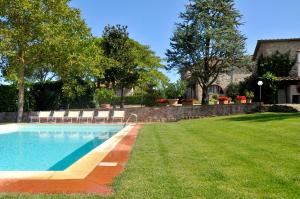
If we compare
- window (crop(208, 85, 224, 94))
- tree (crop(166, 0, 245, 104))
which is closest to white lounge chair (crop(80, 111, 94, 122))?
tree (crop(166, 0, 245, 104))

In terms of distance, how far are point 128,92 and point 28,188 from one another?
56.9 metres

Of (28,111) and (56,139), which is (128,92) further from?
(56,139)

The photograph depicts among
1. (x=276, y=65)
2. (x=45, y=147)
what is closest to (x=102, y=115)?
(x=45, y=147)

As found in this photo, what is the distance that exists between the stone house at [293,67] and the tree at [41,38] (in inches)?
685

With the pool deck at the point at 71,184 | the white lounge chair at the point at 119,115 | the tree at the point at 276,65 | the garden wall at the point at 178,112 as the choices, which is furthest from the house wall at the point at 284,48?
the pool deck at the point at 71,184

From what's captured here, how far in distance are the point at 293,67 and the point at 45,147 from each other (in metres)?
26.8

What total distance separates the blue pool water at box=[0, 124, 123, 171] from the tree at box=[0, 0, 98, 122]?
4.23m

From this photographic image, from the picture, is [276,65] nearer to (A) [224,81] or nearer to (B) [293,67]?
(B) [293,67]

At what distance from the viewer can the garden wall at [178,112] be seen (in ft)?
80.5

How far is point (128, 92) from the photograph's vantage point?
62.0 meters

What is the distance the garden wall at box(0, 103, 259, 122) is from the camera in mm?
24547

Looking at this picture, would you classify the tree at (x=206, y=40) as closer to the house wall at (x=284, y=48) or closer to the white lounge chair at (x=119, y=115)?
the house wall at (x=284, y=48)

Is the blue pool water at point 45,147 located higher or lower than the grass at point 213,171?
lower

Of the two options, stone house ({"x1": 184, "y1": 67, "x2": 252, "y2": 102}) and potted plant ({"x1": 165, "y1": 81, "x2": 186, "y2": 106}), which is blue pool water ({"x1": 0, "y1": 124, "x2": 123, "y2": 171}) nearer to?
potted plant ({"x1": 165, "y1": 81, "x2": 186, "y2": 106})
